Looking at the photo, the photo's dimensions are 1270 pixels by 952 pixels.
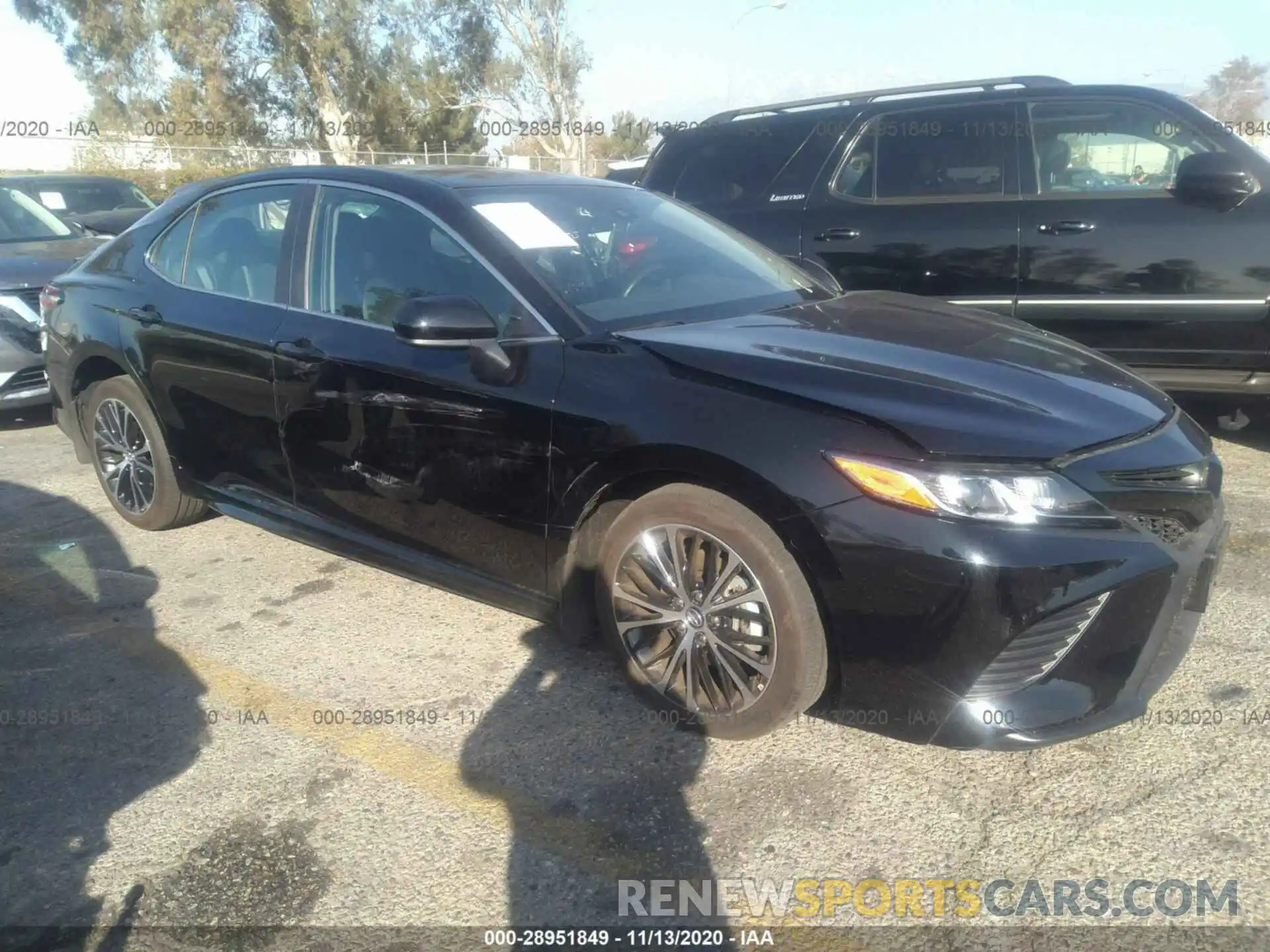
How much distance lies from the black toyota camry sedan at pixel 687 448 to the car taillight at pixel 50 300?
741mm

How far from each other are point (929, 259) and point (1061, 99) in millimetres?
1043

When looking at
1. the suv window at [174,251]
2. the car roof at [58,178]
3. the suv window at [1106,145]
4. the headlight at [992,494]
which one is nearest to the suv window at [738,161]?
the suv window at [1106,145]

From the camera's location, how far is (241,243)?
400cm

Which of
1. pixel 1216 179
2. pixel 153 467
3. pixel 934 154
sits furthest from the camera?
pixel 934 154

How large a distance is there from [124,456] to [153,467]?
0.26 metres

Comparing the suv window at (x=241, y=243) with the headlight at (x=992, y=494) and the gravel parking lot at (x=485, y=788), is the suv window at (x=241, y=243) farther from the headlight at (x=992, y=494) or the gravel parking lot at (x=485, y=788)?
the headlight at (x=992, y=494)

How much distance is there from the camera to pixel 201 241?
4188mm

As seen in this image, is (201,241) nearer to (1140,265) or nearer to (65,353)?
(65,353)

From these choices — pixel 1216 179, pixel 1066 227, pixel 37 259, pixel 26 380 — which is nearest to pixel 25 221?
pixel 37 259

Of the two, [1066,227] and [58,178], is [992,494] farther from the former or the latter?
[58,178]

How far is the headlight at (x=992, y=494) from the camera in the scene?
238 cm

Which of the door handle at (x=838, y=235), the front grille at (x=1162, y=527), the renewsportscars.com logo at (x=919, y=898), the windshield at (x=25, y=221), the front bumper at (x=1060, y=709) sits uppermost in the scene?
the door handle at (x=838, y=235)

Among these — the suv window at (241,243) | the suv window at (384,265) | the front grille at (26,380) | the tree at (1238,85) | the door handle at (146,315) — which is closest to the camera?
the suv window at (384,265)

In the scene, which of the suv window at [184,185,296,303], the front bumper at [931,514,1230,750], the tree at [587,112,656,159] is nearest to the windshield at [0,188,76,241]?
the suv window at [184,185,296,303]
